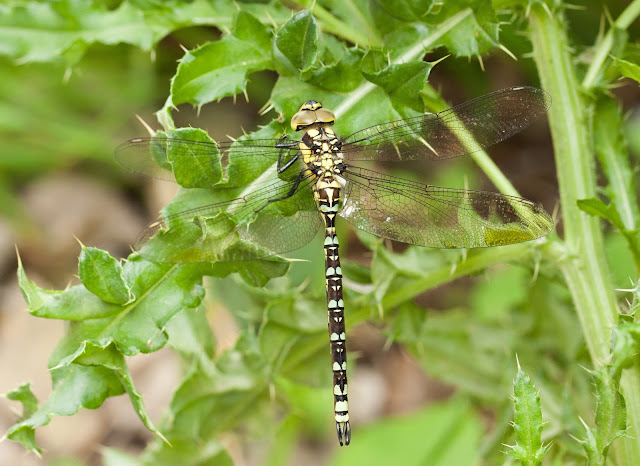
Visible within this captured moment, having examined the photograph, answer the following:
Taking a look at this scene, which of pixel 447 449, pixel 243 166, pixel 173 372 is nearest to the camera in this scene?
pixel 243 166

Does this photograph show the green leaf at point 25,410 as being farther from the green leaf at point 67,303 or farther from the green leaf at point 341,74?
the green leaf at point 341,74

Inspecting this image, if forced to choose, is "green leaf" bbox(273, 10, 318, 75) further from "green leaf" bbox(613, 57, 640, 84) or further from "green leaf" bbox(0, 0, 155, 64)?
"green leaf" bbox(613, 57, 640, 84)

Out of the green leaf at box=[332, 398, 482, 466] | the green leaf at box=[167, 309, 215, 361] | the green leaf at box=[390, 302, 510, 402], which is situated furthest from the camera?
the green leaf at box=[332, 398, 482, 466]

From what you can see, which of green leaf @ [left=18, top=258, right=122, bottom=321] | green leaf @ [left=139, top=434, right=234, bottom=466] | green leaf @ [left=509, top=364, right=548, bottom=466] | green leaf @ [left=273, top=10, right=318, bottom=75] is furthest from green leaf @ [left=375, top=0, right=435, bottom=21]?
green leaf @ [left=139, top=434, right=234, bottom=466]

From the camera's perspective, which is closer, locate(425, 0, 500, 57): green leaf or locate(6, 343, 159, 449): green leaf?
locate(6, 343, 159, 449): green leaf

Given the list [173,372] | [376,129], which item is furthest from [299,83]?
[173,372]

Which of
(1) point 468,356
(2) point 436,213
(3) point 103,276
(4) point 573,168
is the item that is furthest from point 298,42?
(1) point 468,356

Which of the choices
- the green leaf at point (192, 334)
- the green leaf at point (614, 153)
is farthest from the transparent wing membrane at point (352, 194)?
the green leaf at point (192, 334)

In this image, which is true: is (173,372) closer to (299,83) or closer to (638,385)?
(299,83)
